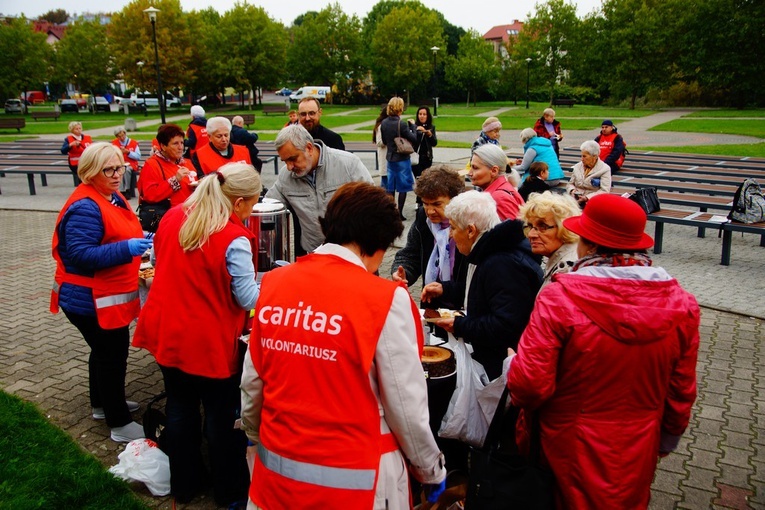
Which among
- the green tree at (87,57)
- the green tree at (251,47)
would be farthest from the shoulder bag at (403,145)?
the green tree at (87,57)

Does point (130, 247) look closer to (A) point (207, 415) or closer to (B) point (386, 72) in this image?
(A) point (207, 415)

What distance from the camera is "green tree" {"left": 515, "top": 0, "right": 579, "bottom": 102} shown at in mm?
52594

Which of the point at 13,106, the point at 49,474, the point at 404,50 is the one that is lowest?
the point at 49,474

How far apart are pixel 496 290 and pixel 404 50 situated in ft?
169

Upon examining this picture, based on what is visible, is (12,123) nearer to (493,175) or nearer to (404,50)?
(404,50)

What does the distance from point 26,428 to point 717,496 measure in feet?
15.1

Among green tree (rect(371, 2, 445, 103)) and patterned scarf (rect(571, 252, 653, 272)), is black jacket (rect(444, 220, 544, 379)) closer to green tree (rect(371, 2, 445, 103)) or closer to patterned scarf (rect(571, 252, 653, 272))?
patterned scarf (rect(571, 252, 653, 272))

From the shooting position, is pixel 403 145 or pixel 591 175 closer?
pixel 591 175

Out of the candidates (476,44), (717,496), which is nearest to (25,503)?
(717,496)

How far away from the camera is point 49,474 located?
3867mm

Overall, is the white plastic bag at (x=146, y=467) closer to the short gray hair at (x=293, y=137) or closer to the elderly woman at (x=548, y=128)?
the short gray hair at (x=293, y=137)

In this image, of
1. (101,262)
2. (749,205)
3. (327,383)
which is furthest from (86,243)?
(749,205)

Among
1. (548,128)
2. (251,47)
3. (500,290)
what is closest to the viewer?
(500,290)

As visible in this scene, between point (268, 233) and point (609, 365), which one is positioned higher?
point (268, 233)
